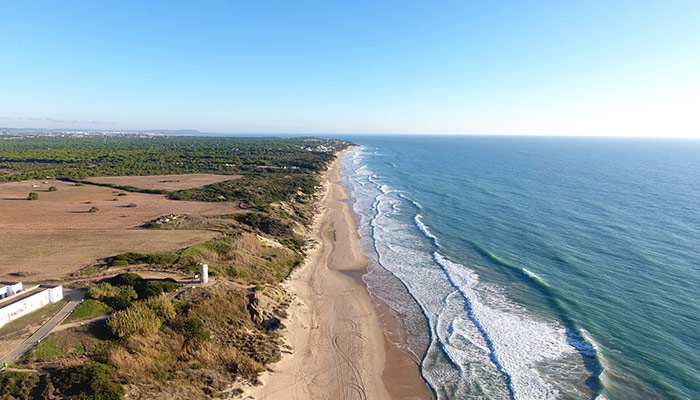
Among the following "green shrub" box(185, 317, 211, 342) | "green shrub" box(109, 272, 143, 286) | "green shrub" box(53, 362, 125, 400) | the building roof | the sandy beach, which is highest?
"green shrub" box(109, 272, 143, 286)

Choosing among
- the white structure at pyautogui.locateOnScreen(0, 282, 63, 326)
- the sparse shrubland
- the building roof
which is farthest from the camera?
the building roof

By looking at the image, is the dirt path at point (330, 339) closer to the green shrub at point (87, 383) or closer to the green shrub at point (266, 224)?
the green shrub at point (266, 224)

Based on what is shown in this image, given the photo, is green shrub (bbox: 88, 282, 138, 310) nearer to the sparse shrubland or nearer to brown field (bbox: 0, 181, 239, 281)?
the sparse shrubland

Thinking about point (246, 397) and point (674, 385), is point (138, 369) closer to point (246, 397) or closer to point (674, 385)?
point (246, 397)

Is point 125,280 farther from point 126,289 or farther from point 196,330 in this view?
point 196,330

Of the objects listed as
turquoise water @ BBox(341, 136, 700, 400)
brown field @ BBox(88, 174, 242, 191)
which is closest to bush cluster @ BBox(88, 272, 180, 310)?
turquoise water @ BBox(341, 136, 700, 400)

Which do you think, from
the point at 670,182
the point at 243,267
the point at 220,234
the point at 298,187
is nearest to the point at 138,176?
the point at 298,187

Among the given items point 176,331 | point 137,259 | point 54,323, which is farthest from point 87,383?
point 137,259
